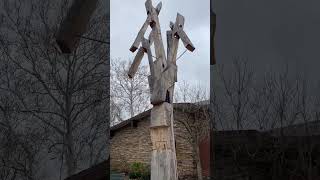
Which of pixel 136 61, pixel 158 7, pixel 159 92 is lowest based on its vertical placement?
pixel 159 92

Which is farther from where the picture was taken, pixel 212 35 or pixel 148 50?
pixel 148 50

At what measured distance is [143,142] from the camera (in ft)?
35.0

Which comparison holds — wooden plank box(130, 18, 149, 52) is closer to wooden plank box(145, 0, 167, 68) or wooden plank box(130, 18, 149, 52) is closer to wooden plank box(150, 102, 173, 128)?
wooden plank box(145, 0, 167, 68)

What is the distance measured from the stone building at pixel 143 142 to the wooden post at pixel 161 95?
15.8 feet

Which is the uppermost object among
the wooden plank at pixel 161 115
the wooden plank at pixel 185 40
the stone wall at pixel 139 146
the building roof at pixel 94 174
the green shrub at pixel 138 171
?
the wooden plank at pixel 185 40

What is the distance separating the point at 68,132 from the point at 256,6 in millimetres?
1067

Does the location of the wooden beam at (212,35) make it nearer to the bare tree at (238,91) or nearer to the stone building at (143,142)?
the bare tree at (238,91)

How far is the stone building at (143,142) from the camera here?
988 cm

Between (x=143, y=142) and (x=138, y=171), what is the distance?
3.57ft

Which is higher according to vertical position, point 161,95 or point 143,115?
point 161,95

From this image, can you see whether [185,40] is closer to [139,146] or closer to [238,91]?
[238,91]

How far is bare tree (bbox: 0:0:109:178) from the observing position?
2.14 m

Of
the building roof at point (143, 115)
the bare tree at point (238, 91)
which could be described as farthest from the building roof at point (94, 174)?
the building roof at point (143, 115)

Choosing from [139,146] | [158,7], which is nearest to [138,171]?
[139,146]
